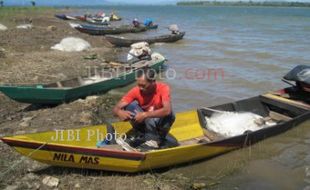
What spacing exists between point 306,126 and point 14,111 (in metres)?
7.58

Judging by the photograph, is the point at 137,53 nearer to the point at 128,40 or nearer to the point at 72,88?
the point at 72,88

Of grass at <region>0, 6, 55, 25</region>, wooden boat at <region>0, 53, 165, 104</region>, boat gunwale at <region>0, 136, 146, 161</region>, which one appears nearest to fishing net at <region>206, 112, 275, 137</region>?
boat gunwale at <region>0, 136, 146, 161</region>

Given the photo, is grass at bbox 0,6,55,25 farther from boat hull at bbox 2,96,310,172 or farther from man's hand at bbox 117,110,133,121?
man's hand at bbox 117,110,133,121

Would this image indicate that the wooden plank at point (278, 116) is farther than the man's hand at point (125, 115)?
Yes

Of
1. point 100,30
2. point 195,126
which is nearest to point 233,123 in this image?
point 195,126

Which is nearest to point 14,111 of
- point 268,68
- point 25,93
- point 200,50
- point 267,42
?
point 25,93

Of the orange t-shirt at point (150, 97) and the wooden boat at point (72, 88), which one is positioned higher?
the orange t-shirt at point (150, 97)

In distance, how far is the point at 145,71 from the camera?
6645 millimetres

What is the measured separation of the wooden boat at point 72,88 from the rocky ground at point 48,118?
27 cm

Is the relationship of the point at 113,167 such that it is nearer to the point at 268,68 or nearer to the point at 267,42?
the point at 268,68

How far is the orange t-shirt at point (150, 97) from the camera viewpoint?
22.8 feet
